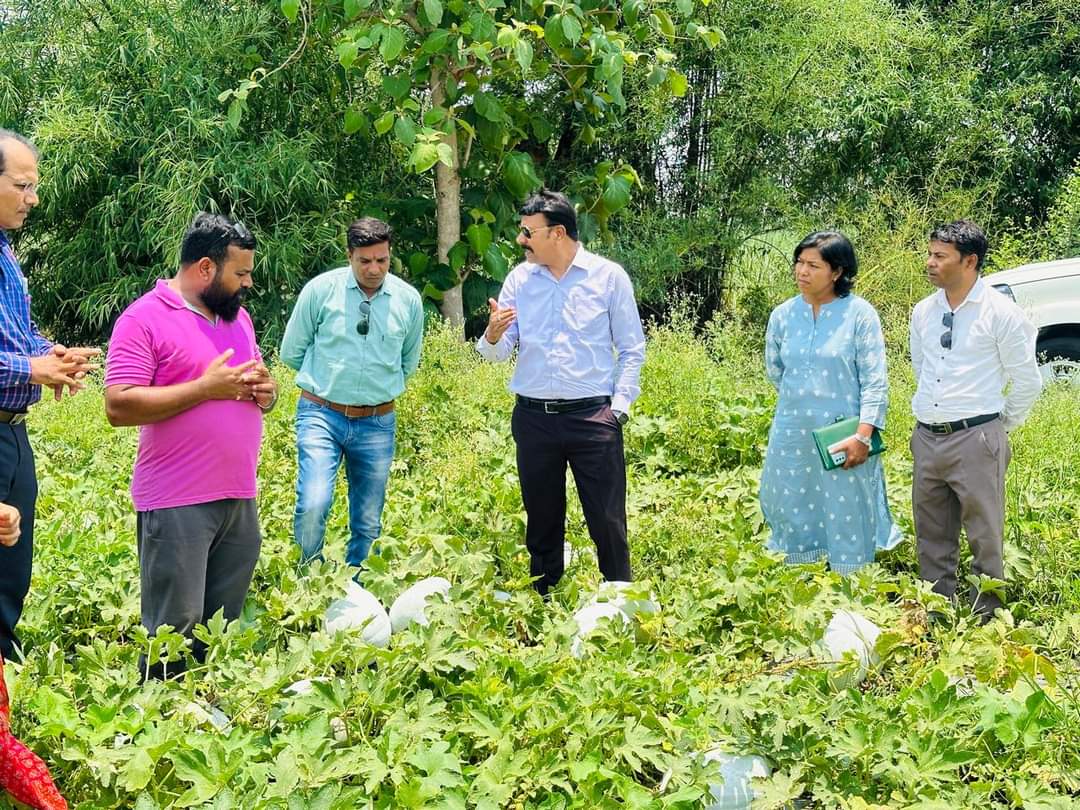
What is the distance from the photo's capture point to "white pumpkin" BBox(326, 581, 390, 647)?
3.62 m

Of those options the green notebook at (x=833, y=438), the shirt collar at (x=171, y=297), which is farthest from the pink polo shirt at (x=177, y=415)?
the green notebook at (x=833, y=438)

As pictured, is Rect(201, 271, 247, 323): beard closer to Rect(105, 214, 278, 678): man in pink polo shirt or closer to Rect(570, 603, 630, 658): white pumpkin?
Rect(105, 214, 278, 678): man in pink polo shirt

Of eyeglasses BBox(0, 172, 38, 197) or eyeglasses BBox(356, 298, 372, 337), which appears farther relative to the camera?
eyeglasses BBox(356, 298, 372, 337)

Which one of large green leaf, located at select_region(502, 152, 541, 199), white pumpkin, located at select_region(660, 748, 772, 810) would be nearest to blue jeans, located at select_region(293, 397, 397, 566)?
white pumpkin, located at select_region(660, 748, 772, 810)

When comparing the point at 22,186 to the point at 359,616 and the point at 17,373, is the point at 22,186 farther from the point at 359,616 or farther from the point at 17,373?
the point at 359,616

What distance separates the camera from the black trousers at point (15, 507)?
308 centimetres

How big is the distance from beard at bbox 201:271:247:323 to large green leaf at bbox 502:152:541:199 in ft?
18.5

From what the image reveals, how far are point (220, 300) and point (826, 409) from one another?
90.0 inches

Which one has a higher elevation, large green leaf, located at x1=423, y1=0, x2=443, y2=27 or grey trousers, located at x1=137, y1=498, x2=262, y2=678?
large green leaf, located at x1=423, y1=0, x2=443, y2=27

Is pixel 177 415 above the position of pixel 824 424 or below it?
above

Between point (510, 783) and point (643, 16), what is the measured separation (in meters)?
7.11

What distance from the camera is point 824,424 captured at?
4305 millimetres

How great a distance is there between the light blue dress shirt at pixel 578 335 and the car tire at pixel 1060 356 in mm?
4123

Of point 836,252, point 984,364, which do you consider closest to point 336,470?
point 836,252
